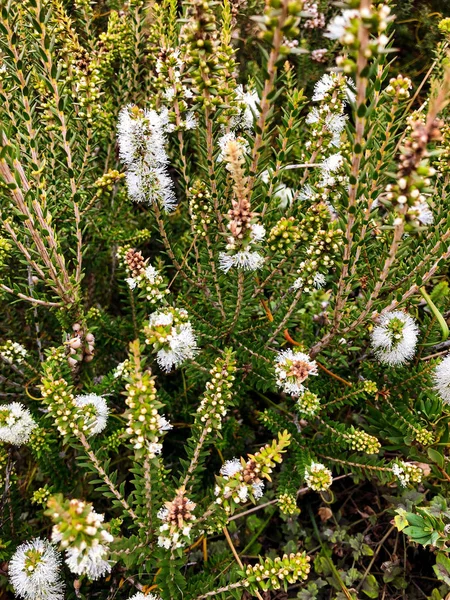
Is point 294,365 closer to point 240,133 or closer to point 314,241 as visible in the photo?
point 314,241

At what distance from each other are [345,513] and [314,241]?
211cm

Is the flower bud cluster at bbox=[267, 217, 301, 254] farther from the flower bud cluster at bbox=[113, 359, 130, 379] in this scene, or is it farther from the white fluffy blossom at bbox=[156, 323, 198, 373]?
the flower bud cluster at bbox=[113, 359, 130, 379]

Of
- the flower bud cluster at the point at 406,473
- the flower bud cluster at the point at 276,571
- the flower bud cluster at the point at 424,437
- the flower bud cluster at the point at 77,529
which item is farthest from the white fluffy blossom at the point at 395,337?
the flower bud cluster at the point at 77,529

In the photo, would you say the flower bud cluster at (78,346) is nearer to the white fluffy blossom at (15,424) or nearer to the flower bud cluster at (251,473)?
the white fluffy blossom at (15,424)

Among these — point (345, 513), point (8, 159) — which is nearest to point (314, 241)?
point (8, 159)

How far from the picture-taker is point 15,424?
2.57 m

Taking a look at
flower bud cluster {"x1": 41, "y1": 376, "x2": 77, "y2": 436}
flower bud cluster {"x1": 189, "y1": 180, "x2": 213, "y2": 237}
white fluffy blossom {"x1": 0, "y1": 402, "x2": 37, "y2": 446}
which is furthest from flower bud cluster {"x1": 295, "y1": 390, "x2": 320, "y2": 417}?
white fluffy blossom {"x1": 0, "y1": 402, "x2": 37, "y2": 446}

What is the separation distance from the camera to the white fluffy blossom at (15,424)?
252 cm

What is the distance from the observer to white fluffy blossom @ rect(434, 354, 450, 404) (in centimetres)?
263

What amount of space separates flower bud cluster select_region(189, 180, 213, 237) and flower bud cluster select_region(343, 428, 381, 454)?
1.41m

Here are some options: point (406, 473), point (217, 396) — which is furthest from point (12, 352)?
point (406, 473)

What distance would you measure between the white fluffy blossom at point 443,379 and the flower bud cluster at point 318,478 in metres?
0.84

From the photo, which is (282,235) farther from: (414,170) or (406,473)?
(406,473)

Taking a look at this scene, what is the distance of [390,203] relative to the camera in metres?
1.67
